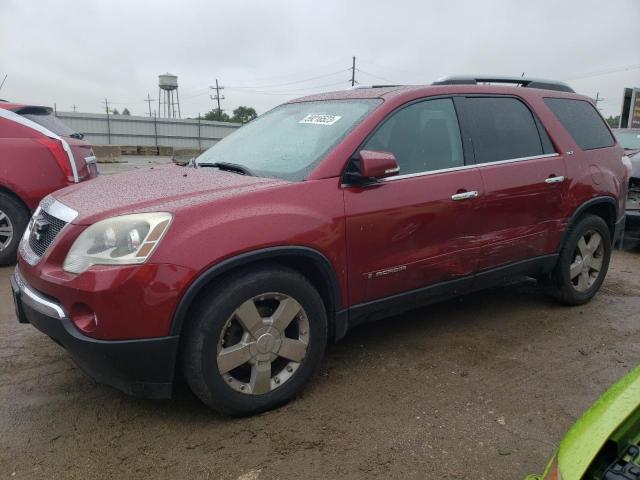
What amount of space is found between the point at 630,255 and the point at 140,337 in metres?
6.42

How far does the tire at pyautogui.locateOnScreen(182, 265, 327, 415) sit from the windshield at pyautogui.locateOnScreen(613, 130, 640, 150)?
9266 millimetres

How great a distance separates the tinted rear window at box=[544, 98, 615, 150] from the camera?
4.29 meters

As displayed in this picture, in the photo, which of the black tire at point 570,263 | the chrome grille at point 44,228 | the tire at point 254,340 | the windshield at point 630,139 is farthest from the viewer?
the windshield at point 630,139

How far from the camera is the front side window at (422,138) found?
10.7 feet

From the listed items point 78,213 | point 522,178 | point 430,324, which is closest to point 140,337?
point 78,213

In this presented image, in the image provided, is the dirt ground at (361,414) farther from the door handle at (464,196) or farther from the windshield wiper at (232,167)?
the windshield wiper at (232,167)

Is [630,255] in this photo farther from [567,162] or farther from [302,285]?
[302,285]

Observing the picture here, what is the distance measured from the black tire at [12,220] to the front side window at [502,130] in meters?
4.45

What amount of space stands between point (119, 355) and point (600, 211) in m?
4.05

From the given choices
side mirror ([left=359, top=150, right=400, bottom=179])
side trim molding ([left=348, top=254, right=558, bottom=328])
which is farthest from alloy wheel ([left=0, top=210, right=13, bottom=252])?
side mirror ([left=359, top=150, right=400, bottom=179])

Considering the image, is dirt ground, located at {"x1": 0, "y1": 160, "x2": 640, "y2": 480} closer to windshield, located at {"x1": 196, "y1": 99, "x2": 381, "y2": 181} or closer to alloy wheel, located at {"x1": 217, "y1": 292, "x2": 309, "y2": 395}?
alloy wheel, located at {"x1": 217, "y1": 292, "x2": 309, "y2": 395}

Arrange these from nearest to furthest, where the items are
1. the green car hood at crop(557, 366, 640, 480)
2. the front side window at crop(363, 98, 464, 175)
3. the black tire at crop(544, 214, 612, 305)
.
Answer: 1. the green car hood at crop(557, 366, 640, 480)
2. the front side window at crop(363, 98, 464, 175)
3. the black tire at crop(544, 214, 612, 305)

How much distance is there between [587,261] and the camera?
177 inches

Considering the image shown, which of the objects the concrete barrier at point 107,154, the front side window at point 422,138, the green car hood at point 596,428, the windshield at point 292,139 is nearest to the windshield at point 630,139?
the front side window at point 422,138
